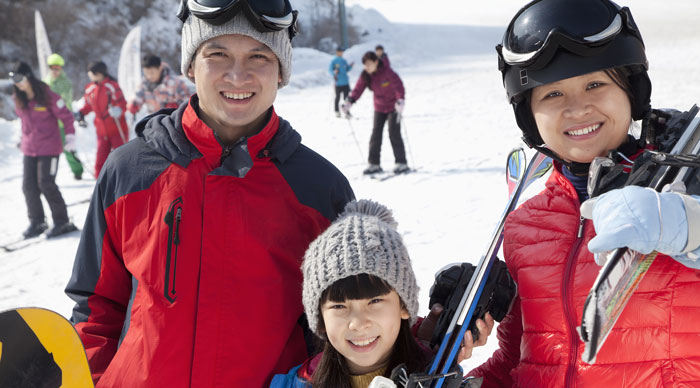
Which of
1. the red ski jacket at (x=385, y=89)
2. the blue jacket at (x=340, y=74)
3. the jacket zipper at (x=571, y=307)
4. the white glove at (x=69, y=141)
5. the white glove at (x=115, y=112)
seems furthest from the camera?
the blue jacket at (x=340, y=74)

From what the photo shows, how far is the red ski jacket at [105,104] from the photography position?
28.2ft

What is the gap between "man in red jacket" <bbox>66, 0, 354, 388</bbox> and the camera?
1724mm

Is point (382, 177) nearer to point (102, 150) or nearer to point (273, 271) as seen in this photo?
point (102, 150)

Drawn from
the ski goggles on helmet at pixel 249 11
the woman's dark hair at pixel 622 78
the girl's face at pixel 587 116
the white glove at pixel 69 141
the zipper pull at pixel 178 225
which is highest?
the ski goggles on helmet at pixel 249 11

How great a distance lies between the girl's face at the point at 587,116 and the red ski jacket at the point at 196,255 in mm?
737

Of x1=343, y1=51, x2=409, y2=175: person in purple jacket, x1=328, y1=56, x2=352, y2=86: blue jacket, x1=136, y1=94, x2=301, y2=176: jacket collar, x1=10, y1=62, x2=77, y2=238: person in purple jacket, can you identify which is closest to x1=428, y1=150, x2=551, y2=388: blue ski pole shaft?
x1=136, y1=94, x2=301, y2=176: jacket collar

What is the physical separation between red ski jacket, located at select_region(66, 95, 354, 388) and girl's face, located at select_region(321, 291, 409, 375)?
0.17 m

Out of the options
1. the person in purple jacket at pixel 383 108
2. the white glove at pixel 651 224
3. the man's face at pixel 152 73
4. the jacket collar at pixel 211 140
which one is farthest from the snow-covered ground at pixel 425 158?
the man's face at pixel 152 73

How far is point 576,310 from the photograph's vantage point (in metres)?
1.55

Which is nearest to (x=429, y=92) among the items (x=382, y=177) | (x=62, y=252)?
(x=382, y=177)

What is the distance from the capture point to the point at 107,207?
1847 millimetres

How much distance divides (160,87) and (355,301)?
23.0 ft

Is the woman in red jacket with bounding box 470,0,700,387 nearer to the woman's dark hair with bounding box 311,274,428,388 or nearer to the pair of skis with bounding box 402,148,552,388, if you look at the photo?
the pair of skis with bounding box 402,148,552,388

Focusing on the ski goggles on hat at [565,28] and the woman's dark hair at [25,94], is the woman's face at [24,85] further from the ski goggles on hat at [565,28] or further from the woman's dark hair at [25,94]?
the ski goggles on hat at [565,28]
